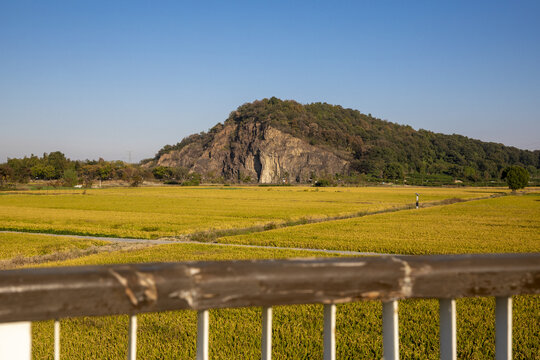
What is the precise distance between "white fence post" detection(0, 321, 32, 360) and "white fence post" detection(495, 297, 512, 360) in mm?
1490

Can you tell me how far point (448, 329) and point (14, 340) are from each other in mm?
1336

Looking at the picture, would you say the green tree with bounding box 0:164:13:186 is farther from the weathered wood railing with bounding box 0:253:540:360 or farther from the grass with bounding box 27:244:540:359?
the weathered wood railing with bounding box 0:253:540:360

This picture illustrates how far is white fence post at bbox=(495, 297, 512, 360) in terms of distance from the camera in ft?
4.92

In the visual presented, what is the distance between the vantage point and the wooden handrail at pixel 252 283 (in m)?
1.17

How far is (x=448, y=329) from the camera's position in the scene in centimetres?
149

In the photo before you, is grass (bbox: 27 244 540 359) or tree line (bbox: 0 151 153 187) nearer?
grass (bbox: 27 244 540 359)

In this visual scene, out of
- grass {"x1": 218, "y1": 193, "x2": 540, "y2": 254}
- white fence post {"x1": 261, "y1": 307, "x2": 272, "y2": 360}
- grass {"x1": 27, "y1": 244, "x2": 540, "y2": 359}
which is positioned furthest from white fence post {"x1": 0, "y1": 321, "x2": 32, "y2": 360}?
grass {"x1": 218, "y1": 193, "x2": 540, "y2": 254}

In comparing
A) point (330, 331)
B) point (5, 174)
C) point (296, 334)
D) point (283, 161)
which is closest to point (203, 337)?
point (330, 331)

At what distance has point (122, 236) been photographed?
882 inches

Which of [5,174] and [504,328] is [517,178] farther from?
[5,174]

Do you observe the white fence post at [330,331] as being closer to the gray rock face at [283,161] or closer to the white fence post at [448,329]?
the white fence post at [448,329]

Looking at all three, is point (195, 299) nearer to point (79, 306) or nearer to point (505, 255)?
point (79, 306)

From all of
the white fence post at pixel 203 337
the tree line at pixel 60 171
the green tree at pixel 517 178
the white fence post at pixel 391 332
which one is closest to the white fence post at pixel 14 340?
the white fence post at pixel 203 337

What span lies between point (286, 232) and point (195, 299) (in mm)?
21586
